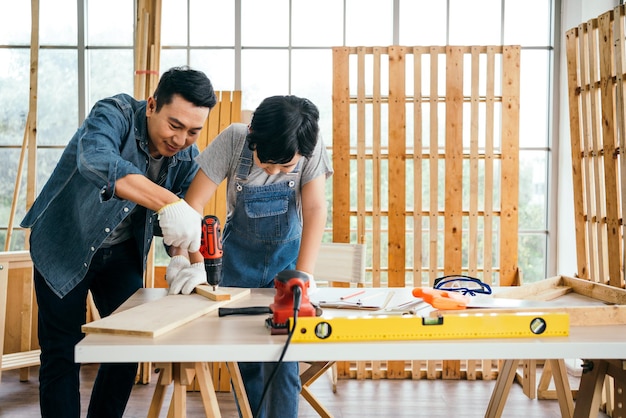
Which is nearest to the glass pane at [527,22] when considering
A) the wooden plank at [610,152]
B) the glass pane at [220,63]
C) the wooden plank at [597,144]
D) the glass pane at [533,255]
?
the wooden plank at [597,144]

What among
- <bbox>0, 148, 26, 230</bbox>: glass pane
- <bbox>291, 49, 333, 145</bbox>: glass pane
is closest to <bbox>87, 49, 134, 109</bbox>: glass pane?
<bbox>0, 148, 26, 230</bbox>: glass pane

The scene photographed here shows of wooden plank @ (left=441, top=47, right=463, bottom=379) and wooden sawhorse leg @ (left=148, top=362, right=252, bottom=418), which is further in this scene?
wooden plank @ (left=441, top=47, right=463, bottom=379)

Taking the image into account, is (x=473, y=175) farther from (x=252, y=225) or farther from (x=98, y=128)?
(x=98, y=128)

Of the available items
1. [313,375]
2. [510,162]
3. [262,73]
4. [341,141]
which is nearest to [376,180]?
[341,141]

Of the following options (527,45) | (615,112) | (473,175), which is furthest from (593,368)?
(527,45)

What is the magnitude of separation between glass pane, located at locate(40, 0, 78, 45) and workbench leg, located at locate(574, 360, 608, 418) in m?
4.54

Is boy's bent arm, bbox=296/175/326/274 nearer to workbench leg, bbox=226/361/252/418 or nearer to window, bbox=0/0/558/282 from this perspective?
workbench leg, bbox=226/361/252/418

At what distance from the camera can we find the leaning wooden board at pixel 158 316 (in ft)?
4.82

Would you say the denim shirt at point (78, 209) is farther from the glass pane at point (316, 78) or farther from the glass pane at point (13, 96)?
the glass pane at point (13, 96)

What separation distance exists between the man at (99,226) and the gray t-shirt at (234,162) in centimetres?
12

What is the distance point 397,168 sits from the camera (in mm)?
4402

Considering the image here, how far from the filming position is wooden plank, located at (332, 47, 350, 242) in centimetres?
438

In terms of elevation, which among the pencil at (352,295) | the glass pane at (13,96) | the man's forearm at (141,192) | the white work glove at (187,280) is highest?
the glass pane at (13,96)

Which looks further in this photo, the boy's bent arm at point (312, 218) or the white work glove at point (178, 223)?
the boy's bent arm at point (312, 218)
